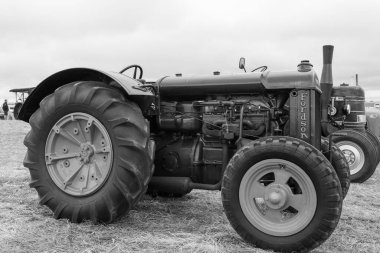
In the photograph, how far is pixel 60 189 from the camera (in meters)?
4.21

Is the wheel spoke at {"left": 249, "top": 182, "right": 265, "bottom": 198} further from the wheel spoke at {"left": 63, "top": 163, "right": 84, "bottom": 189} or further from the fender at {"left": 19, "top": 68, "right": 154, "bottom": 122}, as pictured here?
the wheel spoke at {"left": 63, "top": 163, "right": 84, "bottom": 189}

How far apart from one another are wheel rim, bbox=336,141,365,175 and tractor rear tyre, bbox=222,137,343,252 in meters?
4.95

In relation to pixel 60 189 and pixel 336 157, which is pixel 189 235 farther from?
pixel 336 157


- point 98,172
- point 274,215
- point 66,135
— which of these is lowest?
point 274,215

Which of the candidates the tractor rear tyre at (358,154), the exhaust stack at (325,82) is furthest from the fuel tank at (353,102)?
the exhaust stack at (325,82)

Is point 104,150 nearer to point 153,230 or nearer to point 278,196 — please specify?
point 153,230

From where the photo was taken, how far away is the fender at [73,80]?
4.13m

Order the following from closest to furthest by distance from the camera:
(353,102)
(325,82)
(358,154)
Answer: (325,82)
(358,154)
(353,102)

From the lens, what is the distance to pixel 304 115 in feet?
13.5

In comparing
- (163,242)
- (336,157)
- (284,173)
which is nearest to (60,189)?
(163,242)

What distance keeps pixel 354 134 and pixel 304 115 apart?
4.70 m

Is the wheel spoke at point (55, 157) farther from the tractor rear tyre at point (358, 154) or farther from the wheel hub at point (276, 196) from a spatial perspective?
the tractor rear tyre at point (358, 154)

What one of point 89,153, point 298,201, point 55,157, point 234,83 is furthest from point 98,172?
point 298,201

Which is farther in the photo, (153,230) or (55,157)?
(55,157)
